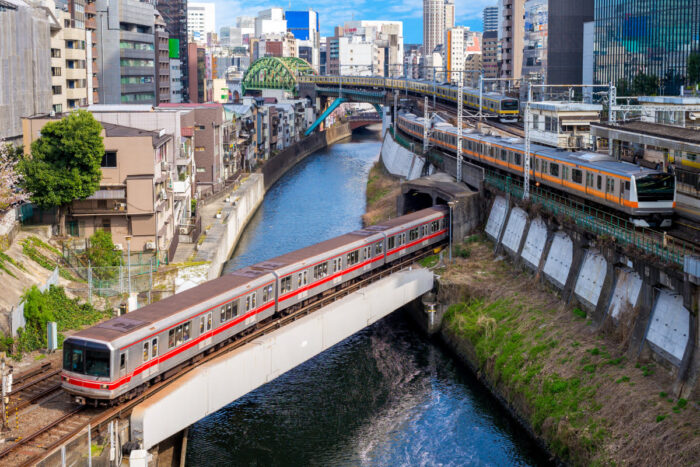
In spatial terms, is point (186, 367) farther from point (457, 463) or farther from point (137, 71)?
point (137, 71)

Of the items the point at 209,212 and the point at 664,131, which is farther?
the point at 209,212

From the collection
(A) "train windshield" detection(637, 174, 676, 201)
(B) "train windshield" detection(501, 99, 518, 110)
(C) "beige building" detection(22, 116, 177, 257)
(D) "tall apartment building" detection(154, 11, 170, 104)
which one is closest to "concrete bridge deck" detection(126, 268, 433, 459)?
(A) "train windshield" detection(637, 174, 676, 201)

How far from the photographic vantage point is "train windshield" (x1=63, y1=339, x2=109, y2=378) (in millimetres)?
22344

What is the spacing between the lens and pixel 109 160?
39.6m

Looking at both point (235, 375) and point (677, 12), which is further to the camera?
point (677, 12)

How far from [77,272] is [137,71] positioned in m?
56.2

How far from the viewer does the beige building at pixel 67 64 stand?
64062 mm

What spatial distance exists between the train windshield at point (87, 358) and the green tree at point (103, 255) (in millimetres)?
13688

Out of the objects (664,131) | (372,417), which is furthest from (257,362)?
(664,131)

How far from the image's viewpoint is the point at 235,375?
2595 centimetres

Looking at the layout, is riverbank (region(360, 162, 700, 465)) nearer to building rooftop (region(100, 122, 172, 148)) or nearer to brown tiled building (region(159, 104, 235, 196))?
building rooftop (region(100, 122, 172, 148))

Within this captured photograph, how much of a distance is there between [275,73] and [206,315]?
132m

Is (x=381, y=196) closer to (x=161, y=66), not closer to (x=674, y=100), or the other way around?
(x=674, y=100)

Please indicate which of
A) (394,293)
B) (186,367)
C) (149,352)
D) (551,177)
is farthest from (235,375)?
(551,177)
